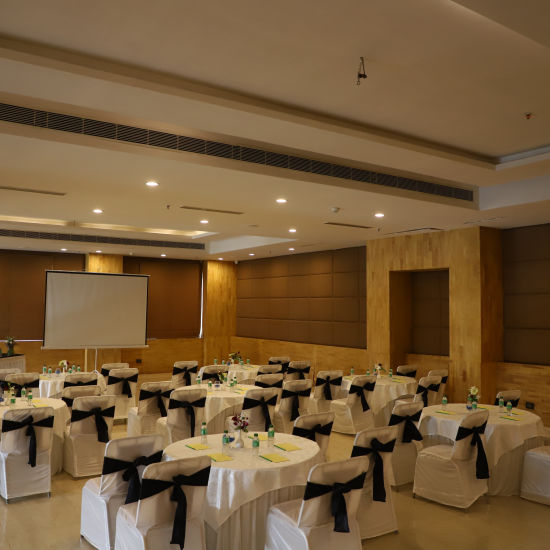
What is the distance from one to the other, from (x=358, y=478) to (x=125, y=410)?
6483mm

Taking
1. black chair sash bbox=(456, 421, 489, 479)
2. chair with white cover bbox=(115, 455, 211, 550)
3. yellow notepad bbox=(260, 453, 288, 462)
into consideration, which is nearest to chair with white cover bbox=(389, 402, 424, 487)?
black chair sash bbox=(456, 421, 489, 479)

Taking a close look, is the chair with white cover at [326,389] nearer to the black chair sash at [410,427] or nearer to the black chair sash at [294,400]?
the black chair sash at [294,400]

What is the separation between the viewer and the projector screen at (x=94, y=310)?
13.1 m

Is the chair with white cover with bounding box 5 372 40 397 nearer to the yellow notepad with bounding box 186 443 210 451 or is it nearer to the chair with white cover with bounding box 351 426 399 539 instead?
the yellow notepad with bounding box 186 443 210 451

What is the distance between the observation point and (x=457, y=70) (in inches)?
169

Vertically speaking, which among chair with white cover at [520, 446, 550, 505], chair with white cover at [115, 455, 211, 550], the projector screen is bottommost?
chair with white cover at [520, 446, 550, 505]

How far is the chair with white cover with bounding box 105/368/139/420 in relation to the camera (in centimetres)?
923

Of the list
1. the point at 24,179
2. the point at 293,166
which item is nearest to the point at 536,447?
A: the point at 293,166

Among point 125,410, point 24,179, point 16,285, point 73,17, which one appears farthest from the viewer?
point 16,285

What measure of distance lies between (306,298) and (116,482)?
1091 centimetres

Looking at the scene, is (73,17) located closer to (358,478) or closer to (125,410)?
(358,478)

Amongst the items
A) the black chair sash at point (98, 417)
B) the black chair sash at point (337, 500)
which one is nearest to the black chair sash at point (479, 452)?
the black chair sash at point (337, 500)

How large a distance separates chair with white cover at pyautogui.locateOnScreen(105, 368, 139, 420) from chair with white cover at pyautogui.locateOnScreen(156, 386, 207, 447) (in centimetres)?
231

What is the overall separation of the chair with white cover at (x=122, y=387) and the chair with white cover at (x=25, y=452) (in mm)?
3338
